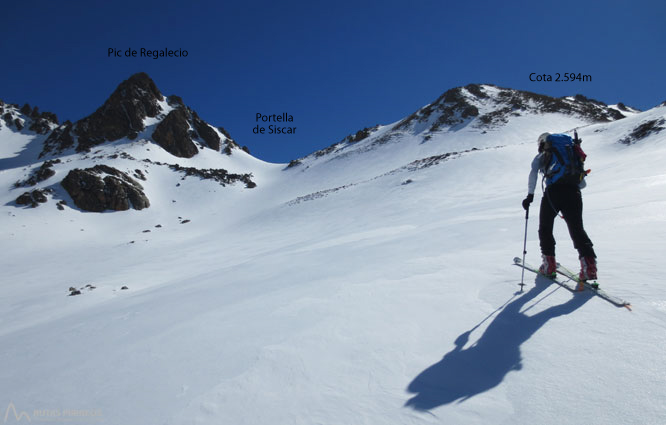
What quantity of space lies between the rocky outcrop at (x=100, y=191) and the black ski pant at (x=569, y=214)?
37.9m

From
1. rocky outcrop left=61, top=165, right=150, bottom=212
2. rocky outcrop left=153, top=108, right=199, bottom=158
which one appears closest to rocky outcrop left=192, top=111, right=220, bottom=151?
rocky outcrop left=153, top=108, right=199, bottom=158

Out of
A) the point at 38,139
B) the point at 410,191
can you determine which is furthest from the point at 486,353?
the point at 38,139

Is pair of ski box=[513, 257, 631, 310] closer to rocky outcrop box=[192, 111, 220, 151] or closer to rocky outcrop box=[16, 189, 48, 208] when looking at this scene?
rocky outcrop box=[16, 189, 48, 208]

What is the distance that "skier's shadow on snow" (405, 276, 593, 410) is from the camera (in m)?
2.29

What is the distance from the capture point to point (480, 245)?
6.23 meters

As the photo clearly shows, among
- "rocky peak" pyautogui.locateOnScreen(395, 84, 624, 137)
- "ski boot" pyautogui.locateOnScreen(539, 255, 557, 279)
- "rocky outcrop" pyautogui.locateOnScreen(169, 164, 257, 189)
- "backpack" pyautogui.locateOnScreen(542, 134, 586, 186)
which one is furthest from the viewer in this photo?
"rocky peak" pyautogui.locateOnScreen(395, 84, 624, 137)

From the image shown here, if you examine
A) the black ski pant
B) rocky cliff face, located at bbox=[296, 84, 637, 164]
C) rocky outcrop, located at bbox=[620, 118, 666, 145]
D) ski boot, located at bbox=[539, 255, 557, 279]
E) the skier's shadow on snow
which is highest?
rocky cliff face, located at bbox=[296, 84, 637, 164]

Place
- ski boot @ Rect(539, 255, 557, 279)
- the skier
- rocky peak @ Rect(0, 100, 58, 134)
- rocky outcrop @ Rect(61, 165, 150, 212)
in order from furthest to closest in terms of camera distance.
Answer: rocky peak @ Rect(0, 100, 58, 134) < rocky outcrop @ Rect(61, 165, 150, 212) < ski boot @ Rect(539, 255, 557, 279) < the skier

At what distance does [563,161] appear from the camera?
4.05 metres

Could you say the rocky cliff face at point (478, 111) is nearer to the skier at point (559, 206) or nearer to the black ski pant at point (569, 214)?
the skier at point (559, 206)

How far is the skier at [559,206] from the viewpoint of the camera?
3879 millimetres

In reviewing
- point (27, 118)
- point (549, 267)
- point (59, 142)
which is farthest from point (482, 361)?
point (27, 118)

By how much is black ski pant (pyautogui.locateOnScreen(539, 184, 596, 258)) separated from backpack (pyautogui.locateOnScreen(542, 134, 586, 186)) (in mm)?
113

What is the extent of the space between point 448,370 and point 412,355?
349mm
